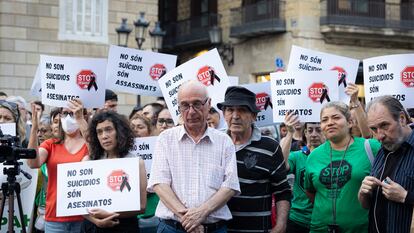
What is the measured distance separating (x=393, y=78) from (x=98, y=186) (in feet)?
10.3

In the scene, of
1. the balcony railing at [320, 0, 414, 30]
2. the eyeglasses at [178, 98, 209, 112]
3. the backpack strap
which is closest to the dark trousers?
the backpack strap

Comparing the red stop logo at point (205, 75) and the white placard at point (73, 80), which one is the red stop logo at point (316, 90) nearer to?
the red stop logo at point (205, 75)

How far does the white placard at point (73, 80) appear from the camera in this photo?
7.41 meters

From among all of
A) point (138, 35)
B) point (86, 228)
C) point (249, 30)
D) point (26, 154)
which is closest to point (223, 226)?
point (86, 228)

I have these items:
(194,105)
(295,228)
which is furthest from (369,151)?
(194,105)

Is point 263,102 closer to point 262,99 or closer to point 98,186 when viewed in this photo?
point 262,99

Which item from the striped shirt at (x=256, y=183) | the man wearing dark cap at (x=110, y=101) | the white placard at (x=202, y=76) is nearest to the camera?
the striped shirt at (x=256, y=183)

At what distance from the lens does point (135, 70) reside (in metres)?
8.51

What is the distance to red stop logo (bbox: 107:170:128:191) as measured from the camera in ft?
17.5

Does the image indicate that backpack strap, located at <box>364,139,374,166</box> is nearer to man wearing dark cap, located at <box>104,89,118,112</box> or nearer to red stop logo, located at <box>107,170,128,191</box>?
red stop logo, located at <box>107,170,128,191</box>

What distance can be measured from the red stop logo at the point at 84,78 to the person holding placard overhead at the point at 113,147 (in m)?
1.81

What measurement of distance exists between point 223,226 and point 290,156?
5.65ft

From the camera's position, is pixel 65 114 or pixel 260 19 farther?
pixel 260 19

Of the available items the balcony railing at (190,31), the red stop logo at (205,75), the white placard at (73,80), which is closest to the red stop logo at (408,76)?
the red stop logo at (205,75)
